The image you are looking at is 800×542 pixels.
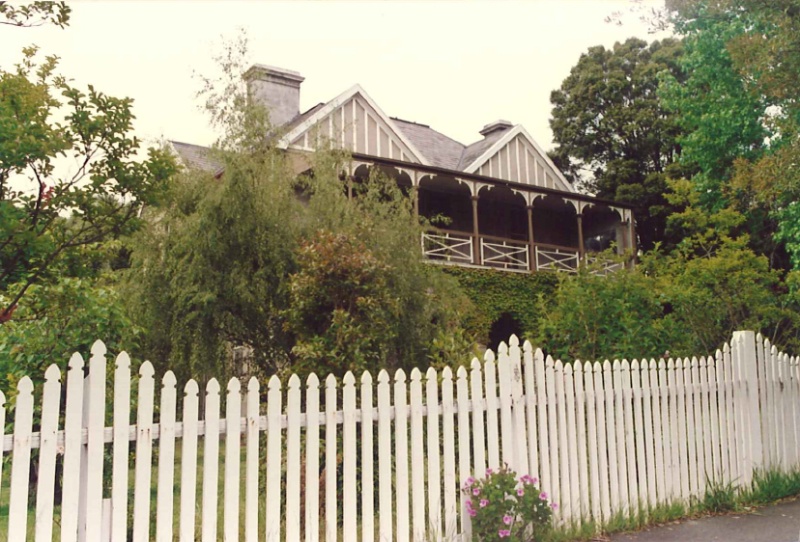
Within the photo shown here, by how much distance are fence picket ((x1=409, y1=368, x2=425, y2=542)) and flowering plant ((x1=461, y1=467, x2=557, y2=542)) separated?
0.37 metres

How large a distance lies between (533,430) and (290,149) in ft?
22.4

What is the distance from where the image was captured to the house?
62.1 ft

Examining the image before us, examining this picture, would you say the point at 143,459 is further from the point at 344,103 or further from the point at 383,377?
the point at 344,103

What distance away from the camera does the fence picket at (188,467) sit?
4156 millimetres

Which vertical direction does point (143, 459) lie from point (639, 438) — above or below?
above

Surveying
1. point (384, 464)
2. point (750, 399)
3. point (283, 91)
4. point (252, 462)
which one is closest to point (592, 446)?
point (384, 464)

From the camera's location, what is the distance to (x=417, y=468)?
5223 mm

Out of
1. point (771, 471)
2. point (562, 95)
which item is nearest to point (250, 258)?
point (771, 471)

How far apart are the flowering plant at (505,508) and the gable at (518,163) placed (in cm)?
1835

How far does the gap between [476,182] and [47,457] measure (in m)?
16.4

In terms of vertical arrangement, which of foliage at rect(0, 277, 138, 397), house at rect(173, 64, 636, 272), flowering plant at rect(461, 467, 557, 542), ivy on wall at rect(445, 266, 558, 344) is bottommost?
flowering plant at rect(461, 467, 557, 542)

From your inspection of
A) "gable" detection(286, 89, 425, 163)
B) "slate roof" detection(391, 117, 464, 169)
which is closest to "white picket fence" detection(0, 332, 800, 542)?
"gable" detection(286, 89, 425, 163)

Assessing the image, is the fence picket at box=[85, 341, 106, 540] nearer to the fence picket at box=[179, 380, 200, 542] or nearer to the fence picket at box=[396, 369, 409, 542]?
the fence picket at box=[179, 380, 200, 542]

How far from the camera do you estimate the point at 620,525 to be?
625 centimetres
